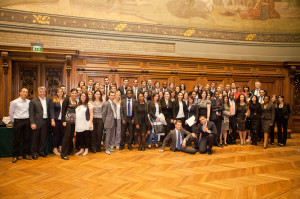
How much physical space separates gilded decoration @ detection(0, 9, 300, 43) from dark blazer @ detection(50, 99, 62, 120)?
441 cm

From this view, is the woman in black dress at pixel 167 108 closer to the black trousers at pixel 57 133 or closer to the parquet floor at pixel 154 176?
the parquet floor at pixel 154 176

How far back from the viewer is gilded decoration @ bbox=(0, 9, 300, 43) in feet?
26.0

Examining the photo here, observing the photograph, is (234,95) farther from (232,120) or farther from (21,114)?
(21,114)

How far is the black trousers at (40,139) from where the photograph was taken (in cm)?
502

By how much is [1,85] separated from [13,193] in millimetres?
5130

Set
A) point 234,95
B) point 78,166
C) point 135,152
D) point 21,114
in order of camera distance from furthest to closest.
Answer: point 234,95
point 135,152
point 21,114
point 78,166

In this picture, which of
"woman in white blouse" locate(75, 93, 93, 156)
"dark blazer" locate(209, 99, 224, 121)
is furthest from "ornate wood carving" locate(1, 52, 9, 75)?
"dark blazer" locate(209, 99, 224, 121)

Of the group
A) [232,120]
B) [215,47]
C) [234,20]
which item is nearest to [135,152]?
[232,120]

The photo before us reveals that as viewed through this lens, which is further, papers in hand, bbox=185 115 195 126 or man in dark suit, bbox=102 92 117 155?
papers in hand, bbox=185 115 195 126

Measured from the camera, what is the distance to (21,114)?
16.2ft

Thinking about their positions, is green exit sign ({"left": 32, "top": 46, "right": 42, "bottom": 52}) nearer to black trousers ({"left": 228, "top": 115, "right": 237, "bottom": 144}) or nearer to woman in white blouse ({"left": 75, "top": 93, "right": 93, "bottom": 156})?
woman in white blouse ({"left": 75, "top": 93, "right": 93, "bottom": 156})

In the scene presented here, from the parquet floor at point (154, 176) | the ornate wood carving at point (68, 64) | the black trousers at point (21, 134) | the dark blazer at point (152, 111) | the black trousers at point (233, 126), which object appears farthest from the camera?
the ornate wood carving at point (68, 64)

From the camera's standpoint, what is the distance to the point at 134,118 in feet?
19.4

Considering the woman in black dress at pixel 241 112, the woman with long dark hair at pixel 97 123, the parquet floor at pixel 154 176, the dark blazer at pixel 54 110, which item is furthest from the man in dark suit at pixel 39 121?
the woman in black dress at pixel 241 112
